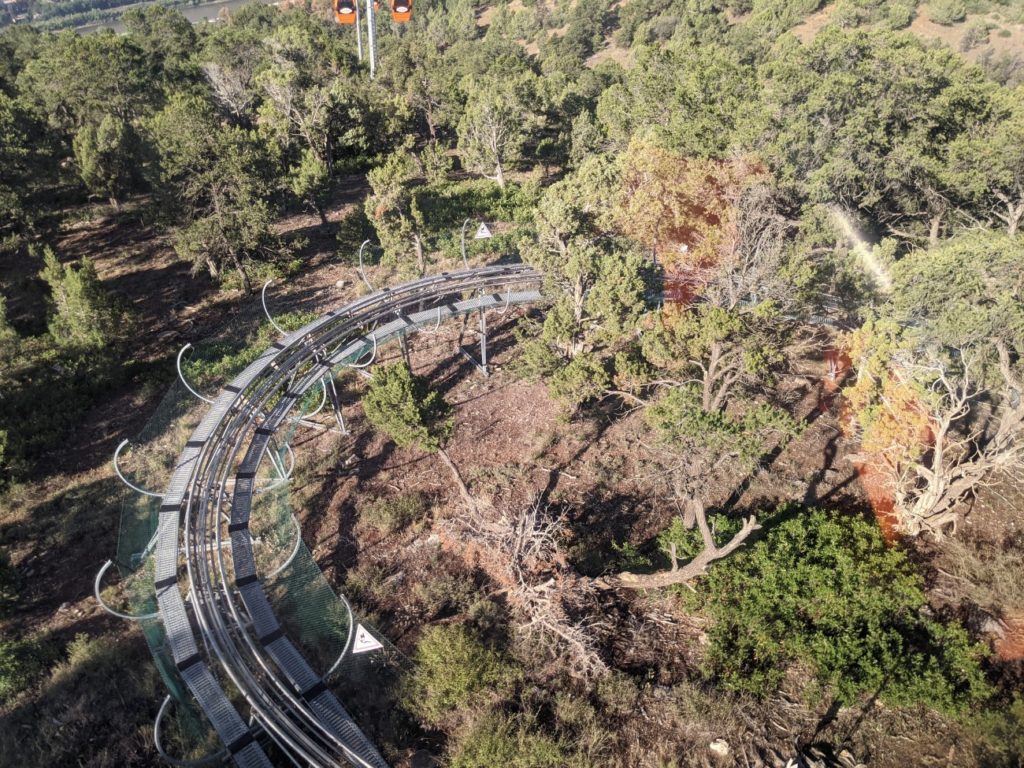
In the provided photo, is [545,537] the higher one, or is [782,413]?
[782,413]

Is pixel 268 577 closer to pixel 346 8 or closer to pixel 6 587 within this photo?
pixel 6 587

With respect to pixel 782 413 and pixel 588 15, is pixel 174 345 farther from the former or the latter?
pixel 588 15

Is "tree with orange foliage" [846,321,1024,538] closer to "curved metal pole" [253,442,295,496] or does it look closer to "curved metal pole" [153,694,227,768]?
"curved metal pole" [253,442,295,496]

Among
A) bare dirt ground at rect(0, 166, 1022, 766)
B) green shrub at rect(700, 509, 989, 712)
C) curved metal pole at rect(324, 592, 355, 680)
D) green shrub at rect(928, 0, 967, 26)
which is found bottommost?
bare dirt ground at rect(0, 166, 1022, 766)

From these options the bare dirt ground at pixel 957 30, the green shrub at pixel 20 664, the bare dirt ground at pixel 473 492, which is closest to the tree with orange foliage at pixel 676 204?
the bare dirt ground at pixel 473 492

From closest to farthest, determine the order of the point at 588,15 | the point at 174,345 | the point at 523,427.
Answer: the point at 523,427 → the point at 174,345 → the point at 588,15

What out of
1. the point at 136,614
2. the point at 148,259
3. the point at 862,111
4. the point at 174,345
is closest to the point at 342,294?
the point at 174,345

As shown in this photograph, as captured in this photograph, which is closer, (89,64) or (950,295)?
(950,295)

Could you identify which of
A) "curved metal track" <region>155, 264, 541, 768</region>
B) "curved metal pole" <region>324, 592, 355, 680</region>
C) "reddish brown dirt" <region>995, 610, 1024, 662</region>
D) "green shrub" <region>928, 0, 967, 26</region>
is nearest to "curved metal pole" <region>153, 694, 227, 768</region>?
"curved metal track" <region>155, 264, 541, 768</region>
